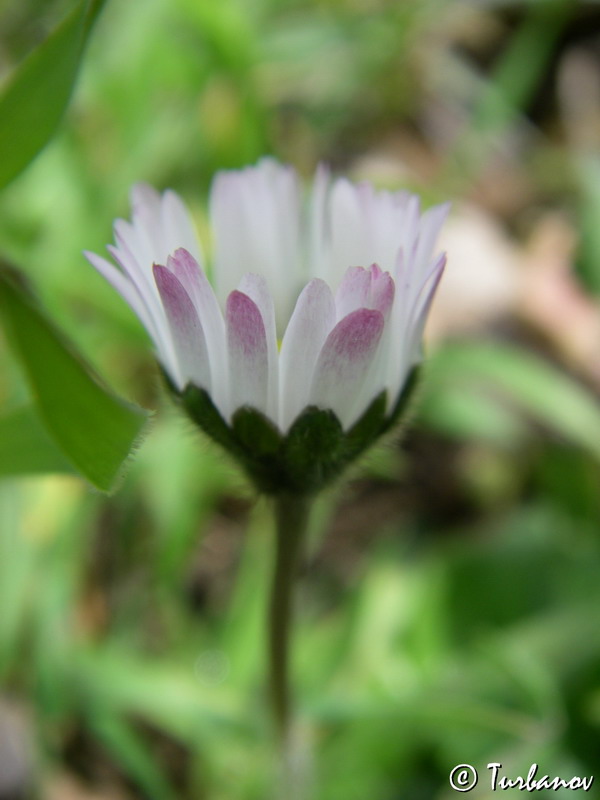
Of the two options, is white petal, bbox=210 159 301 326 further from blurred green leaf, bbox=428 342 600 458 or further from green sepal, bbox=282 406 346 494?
blurred green leaf, bbox=428 342 600 458

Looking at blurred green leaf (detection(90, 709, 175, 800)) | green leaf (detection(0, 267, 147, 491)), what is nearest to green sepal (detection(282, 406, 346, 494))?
green leaf (detection(0, 267, 147, 491))

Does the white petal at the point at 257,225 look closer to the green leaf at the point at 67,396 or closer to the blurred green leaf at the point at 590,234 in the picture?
the green leaf at the point at 67,396

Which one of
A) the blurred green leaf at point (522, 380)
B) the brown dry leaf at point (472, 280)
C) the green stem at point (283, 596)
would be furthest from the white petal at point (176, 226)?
the brown dry leaf at point (472, 280)

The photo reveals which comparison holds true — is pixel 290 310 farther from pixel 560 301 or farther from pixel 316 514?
pixel 560 301

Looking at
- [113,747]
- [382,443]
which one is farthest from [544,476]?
[382,443]

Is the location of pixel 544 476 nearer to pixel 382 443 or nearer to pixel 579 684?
pixel 579 684
